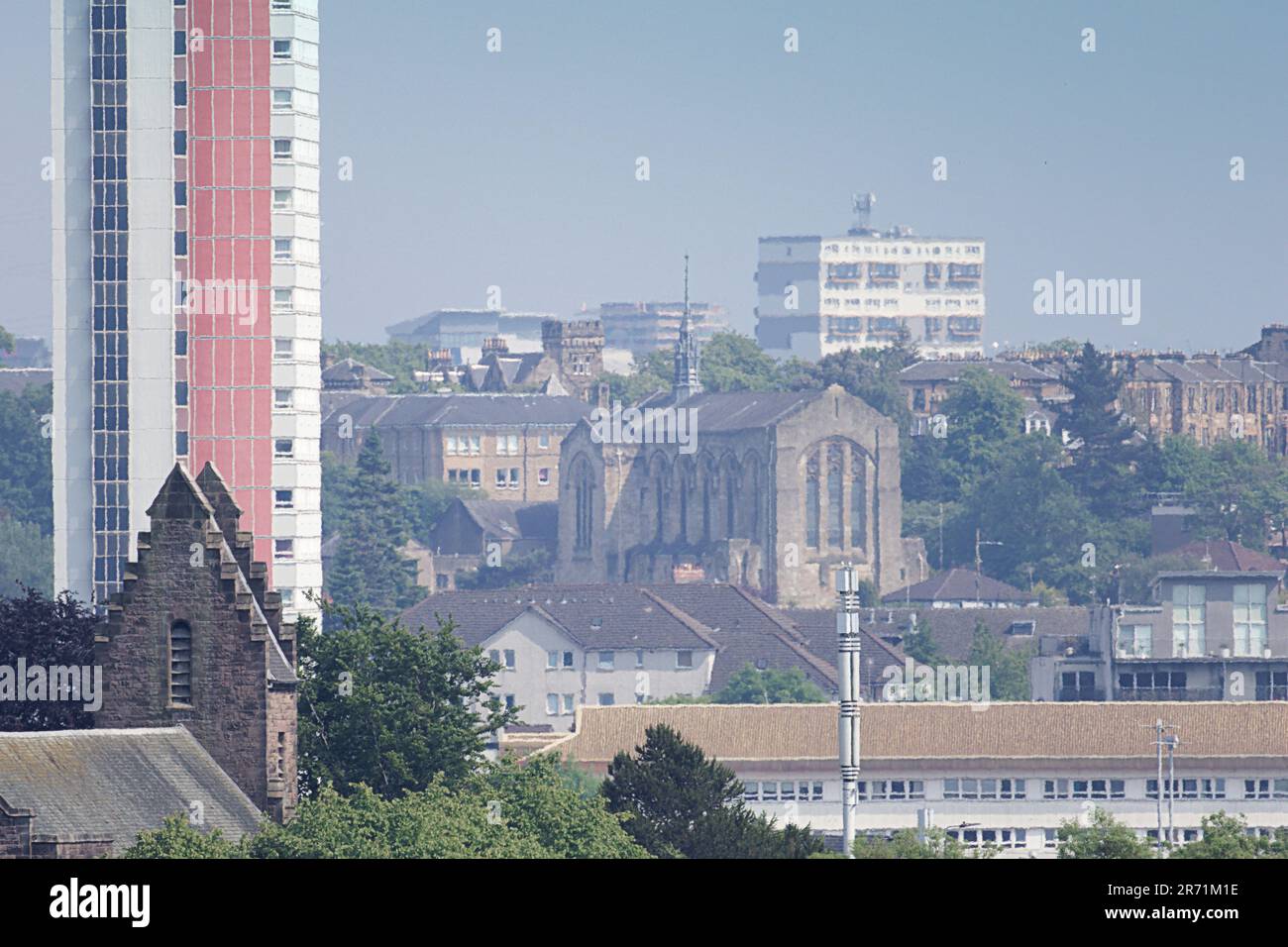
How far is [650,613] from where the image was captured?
179 meters

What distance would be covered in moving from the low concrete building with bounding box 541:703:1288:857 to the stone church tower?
134 feet

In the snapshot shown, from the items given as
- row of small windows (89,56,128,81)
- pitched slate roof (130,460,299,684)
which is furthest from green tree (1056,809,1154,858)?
row of small windows (89,56,128,81)

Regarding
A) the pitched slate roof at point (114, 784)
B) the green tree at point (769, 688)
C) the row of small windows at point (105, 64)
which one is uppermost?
the row of small windows at point (105, 64)

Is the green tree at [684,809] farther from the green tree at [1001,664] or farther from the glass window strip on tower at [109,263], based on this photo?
the green tree at [1001,664]

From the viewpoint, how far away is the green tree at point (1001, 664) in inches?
6112

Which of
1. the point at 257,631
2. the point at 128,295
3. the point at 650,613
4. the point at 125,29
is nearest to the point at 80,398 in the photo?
the point at 128,295

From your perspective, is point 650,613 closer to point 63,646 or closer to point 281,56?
point 281,56

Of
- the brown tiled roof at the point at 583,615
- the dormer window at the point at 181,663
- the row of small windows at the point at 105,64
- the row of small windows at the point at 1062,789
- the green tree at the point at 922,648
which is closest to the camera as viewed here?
the dormer window at the point at 181,663

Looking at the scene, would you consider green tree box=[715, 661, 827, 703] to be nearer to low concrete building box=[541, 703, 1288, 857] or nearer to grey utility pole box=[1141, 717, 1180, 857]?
low concrete building box=[541, 703, 1288, 857]

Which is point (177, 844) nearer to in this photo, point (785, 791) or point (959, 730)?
point (785, 791)

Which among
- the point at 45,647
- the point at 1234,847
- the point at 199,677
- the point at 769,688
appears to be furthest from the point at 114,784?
the point at 769,688

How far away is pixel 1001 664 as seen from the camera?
16312 centimetres

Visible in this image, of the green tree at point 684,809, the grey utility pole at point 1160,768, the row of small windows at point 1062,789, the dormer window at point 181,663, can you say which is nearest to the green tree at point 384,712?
the green tree at point 684,809

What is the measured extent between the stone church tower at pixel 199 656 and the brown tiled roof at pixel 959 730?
4267 centimetres
